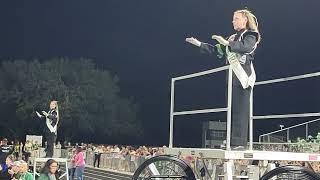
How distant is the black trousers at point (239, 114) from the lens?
5680 mm

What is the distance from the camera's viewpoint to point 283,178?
4844 millimetres

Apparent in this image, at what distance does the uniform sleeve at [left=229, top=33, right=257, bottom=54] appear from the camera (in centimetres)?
572

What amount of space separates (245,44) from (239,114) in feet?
2.45

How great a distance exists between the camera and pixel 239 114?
19.1 ft

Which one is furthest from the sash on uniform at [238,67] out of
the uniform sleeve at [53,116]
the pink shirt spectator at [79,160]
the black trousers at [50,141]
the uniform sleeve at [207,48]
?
the pink shirt spectator at [79,160]

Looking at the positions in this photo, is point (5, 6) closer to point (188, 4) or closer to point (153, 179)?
point (188, 4)

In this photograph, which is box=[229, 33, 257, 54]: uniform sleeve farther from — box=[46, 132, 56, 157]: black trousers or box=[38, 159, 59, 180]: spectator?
box=[46, 132, 56, 157]: black trousers

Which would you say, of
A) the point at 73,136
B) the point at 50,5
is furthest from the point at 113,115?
the point at 50,5

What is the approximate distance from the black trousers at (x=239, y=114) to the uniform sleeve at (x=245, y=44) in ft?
1.15

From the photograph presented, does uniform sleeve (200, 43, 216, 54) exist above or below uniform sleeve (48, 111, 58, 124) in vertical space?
above

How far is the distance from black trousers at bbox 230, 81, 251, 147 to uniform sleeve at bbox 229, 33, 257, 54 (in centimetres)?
35

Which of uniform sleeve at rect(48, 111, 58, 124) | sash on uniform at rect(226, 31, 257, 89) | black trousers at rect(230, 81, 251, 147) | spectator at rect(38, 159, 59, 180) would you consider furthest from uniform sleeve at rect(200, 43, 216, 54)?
uniform sleeve at rect(48, 111, 58, 124)

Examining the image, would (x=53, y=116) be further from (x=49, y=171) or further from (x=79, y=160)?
(x=79, y=160)

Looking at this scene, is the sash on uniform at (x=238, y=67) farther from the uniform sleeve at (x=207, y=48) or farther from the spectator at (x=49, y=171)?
the spectator at (x=49, y=171)
